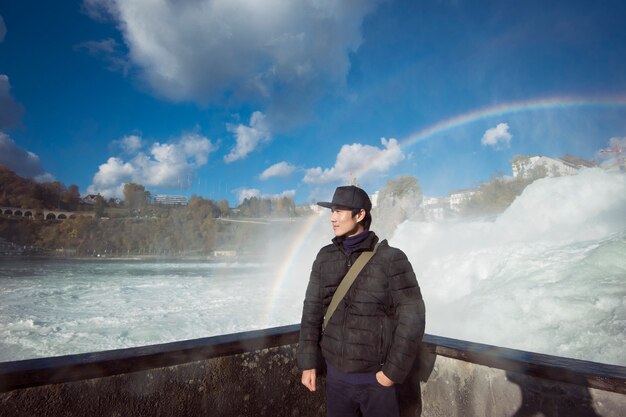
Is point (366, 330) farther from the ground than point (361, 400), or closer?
farther from the ground

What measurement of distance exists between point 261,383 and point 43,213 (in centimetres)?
14072

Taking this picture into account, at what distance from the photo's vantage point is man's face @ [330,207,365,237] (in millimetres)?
2473

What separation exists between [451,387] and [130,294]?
40.1m

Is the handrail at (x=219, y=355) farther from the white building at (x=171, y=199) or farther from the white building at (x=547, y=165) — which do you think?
the white building at (x=171, y=199)

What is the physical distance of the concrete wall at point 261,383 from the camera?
1.84 m

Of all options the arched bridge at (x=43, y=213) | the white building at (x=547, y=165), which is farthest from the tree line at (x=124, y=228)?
the white building at (x=547, y=165)

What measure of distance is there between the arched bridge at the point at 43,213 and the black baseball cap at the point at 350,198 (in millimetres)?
136572

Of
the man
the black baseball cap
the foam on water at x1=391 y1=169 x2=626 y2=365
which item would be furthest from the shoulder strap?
the foam on water at x1=391 y1=169 x2=626 y2=365

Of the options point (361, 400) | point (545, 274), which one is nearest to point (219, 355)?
point (361, 400)

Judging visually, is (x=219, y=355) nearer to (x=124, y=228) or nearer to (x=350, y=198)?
(x=350, y=198)

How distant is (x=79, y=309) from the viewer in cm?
2855

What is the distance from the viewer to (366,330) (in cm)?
215

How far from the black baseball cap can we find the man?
0.24 metres

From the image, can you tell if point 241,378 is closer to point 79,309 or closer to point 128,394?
point 128,394
